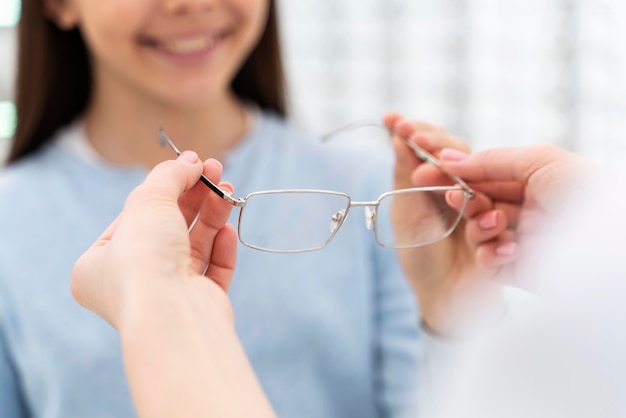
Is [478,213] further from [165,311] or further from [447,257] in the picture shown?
[165,311]

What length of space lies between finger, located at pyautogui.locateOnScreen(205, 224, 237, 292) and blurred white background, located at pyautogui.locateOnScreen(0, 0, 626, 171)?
0.57 metres

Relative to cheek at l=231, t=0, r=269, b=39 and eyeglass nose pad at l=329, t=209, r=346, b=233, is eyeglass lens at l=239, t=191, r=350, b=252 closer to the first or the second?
eyeglass nose pad at l=329, t=209, r=346, b=233

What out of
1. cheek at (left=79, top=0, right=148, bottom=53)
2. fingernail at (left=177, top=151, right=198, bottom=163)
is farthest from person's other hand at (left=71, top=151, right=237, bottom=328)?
cheek at (left=79, top=0, right=148, bottom=53)

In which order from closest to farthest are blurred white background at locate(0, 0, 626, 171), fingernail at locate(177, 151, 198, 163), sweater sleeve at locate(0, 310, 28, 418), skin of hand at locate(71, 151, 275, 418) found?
1. skin of hand at locate(71, 151, 275, 418)
2. fingernail at locate(177, 151, 198, 163)
3. sweater sleeve at locate(0, 310, 28, 418)
4. blurred white background at locate(0, 0, 626, 171)

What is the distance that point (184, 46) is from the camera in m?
0.74

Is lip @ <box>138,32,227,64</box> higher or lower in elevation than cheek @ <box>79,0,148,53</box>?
lower

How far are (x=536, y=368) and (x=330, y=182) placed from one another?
478 millimetres

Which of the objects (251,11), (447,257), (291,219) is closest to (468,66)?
(251,11)

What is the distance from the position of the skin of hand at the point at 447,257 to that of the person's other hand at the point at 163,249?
0.68 ft

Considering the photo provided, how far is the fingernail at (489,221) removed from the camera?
565 millimetres

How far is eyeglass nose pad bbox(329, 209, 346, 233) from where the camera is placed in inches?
19.4

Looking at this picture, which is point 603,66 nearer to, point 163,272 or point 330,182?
point 330,182

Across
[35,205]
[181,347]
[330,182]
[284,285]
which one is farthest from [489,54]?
[181,347]

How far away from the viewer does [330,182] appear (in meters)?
0.81
